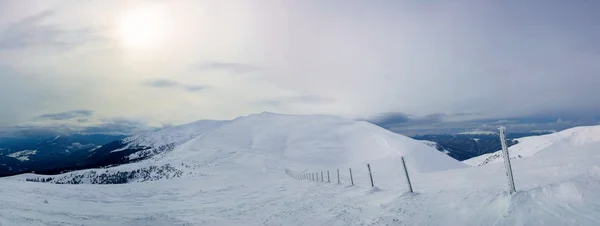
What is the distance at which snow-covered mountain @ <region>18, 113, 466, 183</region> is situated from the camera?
74562 mm

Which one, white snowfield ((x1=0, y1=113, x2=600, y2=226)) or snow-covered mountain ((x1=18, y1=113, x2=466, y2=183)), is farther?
snow-covered mountain ((x1=18, y1=113, x2=466, y2=183))

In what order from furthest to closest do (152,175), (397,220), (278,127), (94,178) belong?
(278,127) → (94,178) → (152,175) → (397,220)

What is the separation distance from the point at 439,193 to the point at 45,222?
17161 millimetres

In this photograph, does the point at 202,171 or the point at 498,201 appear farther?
the point at 202,171

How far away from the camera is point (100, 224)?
17641mm

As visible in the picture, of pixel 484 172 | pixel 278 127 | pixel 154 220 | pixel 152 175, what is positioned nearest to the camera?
pixel 154 220

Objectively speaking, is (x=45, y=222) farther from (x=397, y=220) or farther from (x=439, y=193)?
(x=439, y=193)

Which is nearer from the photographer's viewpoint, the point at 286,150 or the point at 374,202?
the point at 374,202

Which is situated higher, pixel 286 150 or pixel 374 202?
pixel 286 150

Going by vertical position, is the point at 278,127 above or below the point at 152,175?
above

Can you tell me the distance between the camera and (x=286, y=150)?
106m

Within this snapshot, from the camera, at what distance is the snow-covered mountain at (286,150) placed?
2936 inches

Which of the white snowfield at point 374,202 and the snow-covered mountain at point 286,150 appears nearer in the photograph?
the white snowfield at point 374,202

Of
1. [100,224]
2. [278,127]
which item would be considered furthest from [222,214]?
[278,127]
